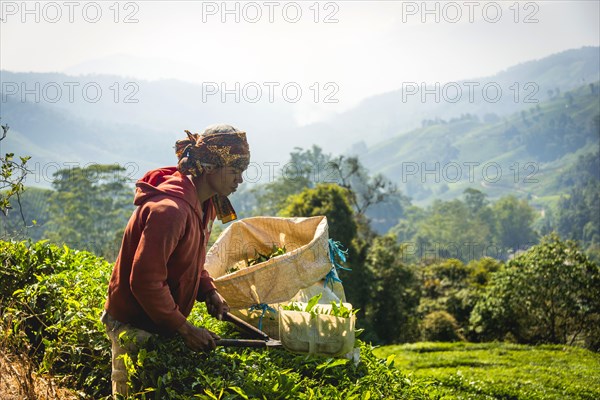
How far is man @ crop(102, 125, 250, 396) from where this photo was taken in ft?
8.09

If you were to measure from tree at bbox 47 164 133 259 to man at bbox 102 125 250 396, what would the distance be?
190 ft

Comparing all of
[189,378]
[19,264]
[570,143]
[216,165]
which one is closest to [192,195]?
[216,165]

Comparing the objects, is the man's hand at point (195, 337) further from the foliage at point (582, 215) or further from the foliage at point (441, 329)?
the foliage at point (582, 215)

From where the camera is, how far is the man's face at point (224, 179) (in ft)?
9.33

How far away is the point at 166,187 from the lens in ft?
8.68

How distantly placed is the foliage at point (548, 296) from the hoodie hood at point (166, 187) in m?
12.9

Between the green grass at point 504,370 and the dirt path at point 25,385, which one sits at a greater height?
the dirt path at point 25,385

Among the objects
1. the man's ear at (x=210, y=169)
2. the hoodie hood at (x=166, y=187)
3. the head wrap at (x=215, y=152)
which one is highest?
the head wrap at (x=215, y=152)

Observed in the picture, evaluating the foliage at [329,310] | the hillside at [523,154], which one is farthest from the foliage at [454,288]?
the hillside at [523,154]

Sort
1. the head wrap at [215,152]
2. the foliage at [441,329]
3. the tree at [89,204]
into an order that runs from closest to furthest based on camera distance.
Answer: the head wrap at [215,152], the foliage at [441,329], the tree at [89,204]

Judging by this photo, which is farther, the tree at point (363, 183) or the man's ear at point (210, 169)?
the tree at point (363, 183)

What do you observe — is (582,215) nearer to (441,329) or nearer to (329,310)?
(441,329)

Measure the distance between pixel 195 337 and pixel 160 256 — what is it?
461 millimetres

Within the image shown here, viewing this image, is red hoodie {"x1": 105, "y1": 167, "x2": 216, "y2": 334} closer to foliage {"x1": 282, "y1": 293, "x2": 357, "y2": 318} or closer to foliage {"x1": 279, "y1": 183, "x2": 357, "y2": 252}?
foliage {"x1": 282, "y1": 293, "x2": 357, "y2": 318}
